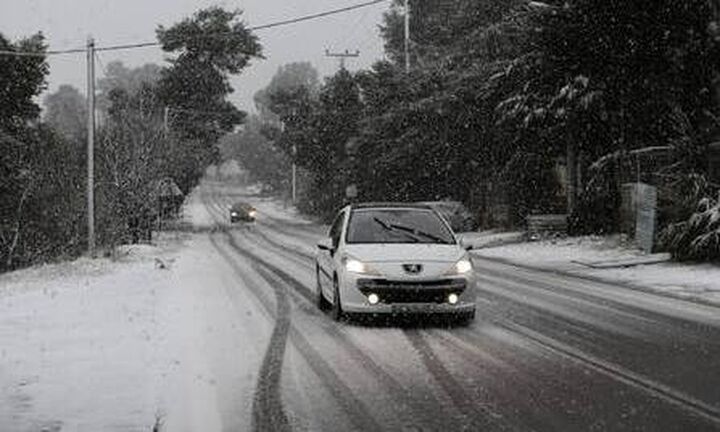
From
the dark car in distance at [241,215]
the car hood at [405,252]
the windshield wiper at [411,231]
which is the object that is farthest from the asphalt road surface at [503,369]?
the dark car in distance at [241,215]

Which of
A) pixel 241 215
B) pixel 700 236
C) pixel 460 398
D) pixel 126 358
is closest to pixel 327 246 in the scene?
pixel 126 358

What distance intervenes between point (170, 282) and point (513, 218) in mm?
27474

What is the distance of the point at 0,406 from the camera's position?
302 inches

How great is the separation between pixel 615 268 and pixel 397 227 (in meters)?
10.6

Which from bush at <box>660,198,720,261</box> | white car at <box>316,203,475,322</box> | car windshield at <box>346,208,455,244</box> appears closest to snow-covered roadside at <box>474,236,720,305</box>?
bush at <box>660,198,720,261</box>

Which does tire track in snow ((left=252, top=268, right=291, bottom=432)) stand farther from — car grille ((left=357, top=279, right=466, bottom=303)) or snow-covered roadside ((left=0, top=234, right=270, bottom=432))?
car grille ((left=357, top=279, right=466, bottom=303))

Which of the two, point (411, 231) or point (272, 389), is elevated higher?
point (411, 231)

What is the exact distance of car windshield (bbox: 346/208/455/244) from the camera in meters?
13.9

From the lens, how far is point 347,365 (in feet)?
32.3

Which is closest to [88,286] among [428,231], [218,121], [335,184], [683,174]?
[428,231]

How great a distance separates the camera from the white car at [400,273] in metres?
12.6

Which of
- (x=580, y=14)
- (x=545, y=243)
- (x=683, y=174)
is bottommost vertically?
(x=545, y=243)

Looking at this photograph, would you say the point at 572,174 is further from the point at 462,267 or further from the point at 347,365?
the point at 347,365

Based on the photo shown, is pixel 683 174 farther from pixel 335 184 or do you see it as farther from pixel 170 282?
pixel 335 184
